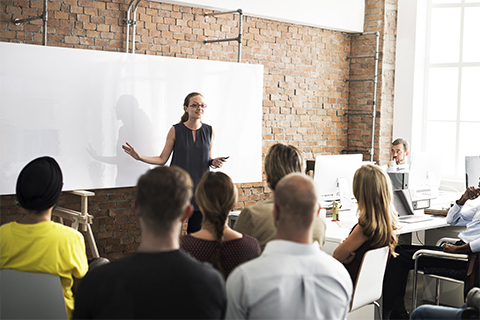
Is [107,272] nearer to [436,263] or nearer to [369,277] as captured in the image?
[369,277]

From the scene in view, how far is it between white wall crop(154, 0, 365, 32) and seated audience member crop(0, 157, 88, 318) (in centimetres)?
375

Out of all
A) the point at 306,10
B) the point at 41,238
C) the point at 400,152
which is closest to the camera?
the point at 41,238

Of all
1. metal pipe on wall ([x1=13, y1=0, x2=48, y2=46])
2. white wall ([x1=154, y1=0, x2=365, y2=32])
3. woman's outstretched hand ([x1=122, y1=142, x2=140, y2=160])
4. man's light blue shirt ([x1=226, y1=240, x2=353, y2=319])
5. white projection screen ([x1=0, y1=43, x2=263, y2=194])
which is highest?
white wall ([x1=154, y1=0, x2=365, y2=32])

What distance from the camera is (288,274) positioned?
167cm

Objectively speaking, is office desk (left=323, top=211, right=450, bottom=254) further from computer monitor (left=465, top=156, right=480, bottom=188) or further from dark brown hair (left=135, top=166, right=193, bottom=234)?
dark brown hair (left=135, top=166, right=193, bottom=234)

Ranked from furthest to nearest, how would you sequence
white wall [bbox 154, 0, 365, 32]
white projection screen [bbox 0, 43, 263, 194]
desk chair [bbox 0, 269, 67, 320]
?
white wall [bbox 154, 0, 365, 32] < white projection screen [bbox 0, 43, 263, 194] < desk chair [bbox 0, 269, 67, 320]

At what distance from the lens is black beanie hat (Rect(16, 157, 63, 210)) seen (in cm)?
213

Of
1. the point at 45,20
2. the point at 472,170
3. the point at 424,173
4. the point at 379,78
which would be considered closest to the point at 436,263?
the point at 472,170

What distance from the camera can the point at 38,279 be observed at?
82.3 inches

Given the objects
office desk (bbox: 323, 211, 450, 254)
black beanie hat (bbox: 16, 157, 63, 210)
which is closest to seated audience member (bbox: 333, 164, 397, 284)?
office desk (bbox: 323, 211, 450, 254)

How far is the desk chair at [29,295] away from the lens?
6.84 feet

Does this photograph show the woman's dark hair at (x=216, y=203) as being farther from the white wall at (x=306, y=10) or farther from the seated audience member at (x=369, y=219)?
the white wall at (x=306, y=10)

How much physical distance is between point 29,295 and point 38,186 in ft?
1.43

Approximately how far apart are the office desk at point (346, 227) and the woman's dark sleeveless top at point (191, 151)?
1171 millimetres
